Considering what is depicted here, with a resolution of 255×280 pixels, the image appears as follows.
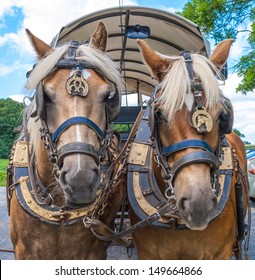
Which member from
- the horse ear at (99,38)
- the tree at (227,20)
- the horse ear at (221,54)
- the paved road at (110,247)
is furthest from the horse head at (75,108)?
the tree at (227,20)

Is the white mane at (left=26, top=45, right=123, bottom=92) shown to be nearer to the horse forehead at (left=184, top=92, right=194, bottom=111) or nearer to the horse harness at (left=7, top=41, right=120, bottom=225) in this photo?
the horse harness at (left=7, top=41, right=120, bottom=225)

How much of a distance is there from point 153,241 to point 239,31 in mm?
8335

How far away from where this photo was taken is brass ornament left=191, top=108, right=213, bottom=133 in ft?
6.79

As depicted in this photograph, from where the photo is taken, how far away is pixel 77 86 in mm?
2250

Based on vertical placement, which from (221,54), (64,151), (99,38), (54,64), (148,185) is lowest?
(148,185)

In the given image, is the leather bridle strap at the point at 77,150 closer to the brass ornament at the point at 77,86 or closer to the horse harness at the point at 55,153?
the horse harness at the point at 55,153

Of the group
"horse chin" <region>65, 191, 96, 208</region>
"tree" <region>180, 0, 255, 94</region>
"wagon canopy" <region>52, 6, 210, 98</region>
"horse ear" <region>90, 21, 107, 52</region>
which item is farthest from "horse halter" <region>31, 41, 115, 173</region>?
"tree" <region>180, 0, 255, 94</region>

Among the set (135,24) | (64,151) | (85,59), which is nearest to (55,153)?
(64,151)

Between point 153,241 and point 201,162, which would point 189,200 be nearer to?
point 201,162

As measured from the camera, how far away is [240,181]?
9.31ft

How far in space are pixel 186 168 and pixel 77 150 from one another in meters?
0.60

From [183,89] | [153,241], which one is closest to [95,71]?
[183,89]

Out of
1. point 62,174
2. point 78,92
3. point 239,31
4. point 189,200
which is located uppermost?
point 239,31

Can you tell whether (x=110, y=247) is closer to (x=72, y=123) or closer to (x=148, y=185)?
(x=148, y=185)
